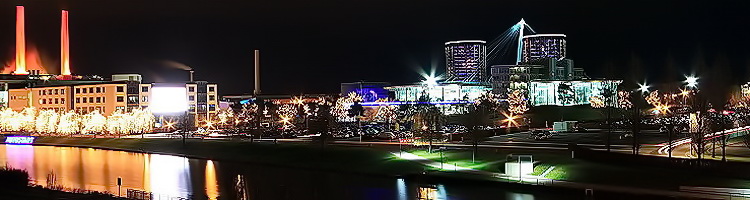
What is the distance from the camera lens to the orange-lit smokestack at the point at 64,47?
121 m

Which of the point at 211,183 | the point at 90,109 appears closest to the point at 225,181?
the point at 211,183

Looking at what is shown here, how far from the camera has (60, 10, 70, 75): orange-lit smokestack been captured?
121m

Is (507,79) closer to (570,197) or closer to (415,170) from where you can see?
(415,170)

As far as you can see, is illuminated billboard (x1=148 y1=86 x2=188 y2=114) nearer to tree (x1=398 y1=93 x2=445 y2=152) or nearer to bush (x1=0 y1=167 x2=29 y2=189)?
tree (x1=398 y1=93 x2=445 y2=152)

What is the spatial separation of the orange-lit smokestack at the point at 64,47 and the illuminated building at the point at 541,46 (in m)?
107

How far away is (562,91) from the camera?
343 ft

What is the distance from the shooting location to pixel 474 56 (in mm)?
188250

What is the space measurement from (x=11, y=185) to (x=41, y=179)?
6.63 metres

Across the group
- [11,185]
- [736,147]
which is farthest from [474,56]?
[11,185]

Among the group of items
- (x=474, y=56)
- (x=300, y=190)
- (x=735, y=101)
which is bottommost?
(x=300, y=190)

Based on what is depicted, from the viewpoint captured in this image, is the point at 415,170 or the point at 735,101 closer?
the point at 415,170

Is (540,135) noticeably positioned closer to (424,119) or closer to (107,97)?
(424,119)

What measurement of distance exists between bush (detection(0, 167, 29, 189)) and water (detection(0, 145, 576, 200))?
1.10m

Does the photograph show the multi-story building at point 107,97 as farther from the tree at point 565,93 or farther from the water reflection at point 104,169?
the tree at point 565,93
